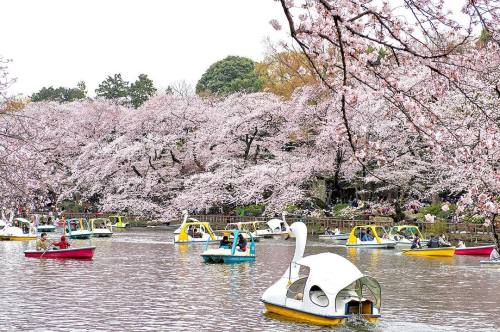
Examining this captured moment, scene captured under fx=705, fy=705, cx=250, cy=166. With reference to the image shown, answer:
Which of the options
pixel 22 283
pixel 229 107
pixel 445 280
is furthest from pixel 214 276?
pixel 229 107

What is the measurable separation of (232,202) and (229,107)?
8965 mm

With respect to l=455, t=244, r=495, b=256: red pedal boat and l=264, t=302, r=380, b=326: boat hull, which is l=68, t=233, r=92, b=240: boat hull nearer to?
l=455, t=244, r=495, b=256: red pedal boat

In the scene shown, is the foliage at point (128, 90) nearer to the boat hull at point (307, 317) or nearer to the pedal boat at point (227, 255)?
the pedal boat at point (227, 255)

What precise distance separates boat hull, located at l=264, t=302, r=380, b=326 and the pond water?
9.0 inches

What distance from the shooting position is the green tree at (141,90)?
9625 centimetres

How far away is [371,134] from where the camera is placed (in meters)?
50.5

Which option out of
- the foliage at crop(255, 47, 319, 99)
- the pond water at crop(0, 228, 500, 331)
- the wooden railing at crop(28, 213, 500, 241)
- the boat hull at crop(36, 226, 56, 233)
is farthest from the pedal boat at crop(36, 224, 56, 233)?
the foliage at crop(255, 47, 319, 99)

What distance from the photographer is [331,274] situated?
60.0ft

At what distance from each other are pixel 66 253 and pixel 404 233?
23.3 meters

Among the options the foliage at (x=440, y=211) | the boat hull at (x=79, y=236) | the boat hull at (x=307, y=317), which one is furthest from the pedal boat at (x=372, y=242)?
the boat hull at (x=307, y=317)

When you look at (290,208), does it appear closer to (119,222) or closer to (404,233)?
(404,233)

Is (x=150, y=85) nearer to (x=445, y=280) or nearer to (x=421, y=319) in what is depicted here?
(x=445, y=280)

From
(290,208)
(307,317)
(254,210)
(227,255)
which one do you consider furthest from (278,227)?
(307,317)

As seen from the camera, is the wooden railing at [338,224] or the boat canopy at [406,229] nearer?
the wooden railing at [338,224]
